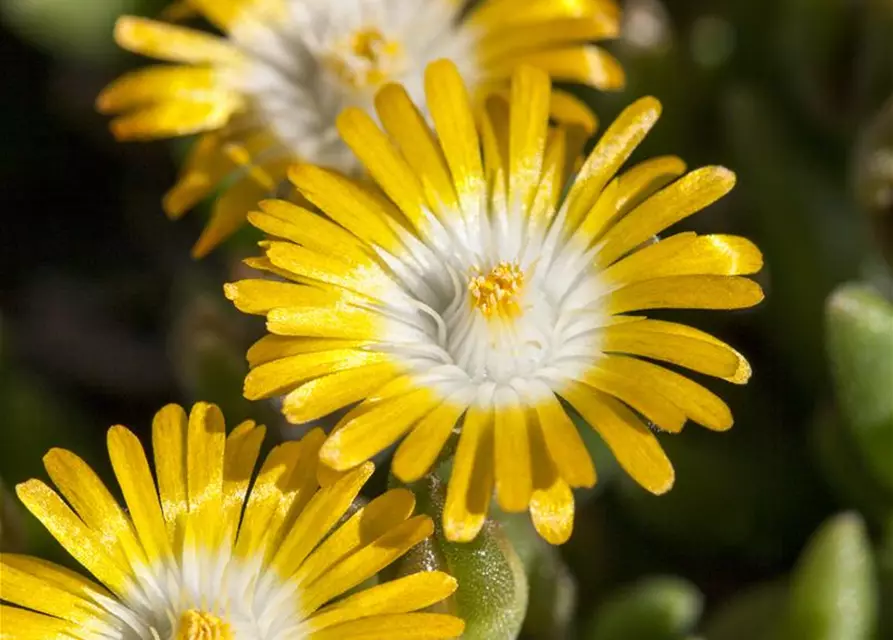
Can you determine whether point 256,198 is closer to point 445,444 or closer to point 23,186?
point 445,444

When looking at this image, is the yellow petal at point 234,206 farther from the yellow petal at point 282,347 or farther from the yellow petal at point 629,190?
the yellow petal at point 629,190

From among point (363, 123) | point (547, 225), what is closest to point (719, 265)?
point (547, 225)

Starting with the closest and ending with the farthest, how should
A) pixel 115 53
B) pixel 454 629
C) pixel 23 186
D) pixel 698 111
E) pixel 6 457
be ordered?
pixel 454 629 → pixel 6 457 → pixel 698 111 → pixel 115 53 → pixel 23 186

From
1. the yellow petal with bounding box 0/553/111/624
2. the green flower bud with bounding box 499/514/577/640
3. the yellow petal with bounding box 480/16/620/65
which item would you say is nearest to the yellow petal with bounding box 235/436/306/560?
the yellow petal with bounding box 0/553/111/624

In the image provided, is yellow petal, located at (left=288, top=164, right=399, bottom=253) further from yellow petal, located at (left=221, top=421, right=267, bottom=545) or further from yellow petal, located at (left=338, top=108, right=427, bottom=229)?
yellow petal, located at (left=221, top=421, right=267, bottom=545)

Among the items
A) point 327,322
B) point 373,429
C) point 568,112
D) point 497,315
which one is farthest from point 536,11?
point 373,429

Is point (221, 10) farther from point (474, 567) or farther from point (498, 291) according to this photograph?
point (474, 567)
